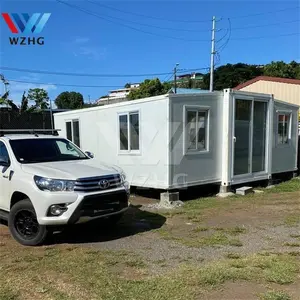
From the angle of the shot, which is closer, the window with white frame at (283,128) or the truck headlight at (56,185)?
the truck headlight at (56,185)

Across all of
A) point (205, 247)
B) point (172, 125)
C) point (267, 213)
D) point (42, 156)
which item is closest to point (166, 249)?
point (205, 247)

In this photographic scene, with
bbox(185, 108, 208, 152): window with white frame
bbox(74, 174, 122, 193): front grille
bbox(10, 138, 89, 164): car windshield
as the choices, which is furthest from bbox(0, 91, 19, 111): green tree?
bbox(74, 174, 122, 193): front grille

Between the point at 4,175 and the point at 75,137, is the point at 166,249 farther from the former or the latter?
the point at 75,137

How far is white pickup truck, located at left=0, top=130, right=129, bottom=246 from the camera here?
5762mm

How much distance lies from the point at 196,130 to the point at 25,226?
5.42 meters

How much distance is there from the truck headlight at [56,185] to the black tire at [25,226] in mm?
390

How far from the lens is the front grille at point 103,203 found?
19.2 feet

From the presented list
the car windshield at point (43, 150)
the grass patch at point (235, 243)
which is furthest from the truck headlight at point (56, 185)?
the grass patch at point (235, 243)

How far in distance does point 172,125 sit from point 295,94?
1949 centimetres

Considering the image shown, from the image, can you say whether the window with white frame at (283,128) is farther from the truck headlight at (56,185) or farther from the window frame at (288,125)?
the truck headlight at (56,185)

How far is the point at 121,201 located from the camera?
21.2 ft

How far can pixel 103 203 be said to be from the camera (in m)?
6.12

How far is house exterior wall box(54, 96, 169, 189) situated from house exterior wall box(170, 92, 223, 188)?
22 cm

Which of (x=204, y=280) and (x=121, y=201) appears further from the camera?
(x=121, y=201)
